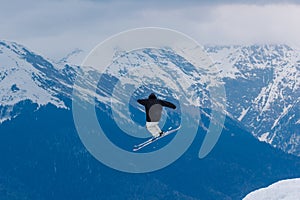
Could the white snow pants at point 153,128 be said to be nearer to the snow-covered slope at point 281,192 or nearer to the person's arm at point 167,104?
the person's arm at point 167,104

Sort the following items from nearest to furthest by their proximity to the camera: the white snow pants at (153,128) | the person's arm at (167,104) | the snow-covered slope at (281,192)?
the snow-covered slope at (281,192) < the person's arm at (167,104) < the white snow pants at (153,128)

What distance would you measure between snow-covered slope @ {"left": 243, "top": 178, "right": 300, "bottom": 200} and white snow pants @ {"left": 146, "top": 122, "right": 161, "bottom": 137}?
8.70m

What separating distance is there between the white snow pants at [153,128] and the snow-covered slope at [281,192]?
8.70 meters

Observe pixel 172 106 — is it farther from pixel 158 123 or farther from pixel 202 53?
pixel 202 53

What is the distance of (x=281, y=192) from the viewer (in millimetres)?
41875

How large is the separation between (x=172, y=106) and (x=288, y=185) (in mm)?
8251

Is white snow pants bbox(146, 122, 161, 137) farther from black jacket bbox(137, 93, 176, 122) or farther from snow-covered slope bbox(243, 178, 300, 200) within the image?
snow-covered slope bbox(243, 178, 300, 200)

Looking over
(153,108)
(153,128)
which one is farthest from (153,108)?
(153,128)

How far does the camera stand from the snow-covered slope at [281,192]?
41250 mm

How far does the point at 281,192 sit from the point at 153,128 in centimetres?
1128

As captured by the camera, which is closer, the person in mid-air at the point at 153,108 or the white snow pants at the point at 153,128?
the person in mid-air at the point at 153,108

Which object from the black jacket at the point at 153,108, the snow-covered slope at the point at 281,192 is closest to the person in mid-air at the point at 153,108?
the black jacket at the point at 153,108

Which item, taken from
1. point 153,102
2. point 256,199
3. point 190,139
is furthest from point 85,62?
point 256,199

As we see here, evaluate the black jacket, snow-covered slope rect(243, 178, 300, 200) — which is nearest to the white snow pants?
the black jacket
